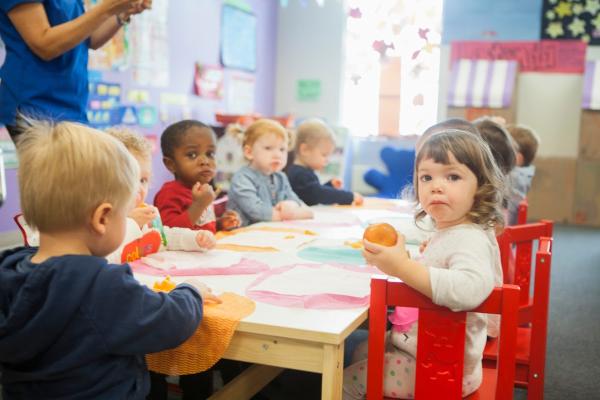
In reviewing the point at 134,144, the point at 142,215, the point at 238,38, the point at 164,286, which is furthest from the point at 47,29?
the point at 238,38

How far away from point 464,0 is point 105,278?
17.9 ft

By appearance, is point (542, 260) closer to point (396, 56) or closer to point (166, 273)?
point (166, 273)

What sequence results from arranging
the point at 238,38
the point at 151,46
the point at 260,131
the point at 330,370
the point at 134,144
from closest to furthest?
the point at 330,370
the point at 134,144
the point at 260,131
the point at 151,46
the point at 238,38

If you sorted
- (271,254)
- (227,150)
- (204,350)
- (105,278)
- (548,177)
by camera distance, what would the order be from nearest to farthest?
1. (105,278)
2. (204,350)
3. (271,254)
4. (227,150)
5. (548,177)

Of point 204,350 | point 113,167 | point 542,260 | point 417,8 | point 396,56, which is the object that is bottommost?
point 204,350

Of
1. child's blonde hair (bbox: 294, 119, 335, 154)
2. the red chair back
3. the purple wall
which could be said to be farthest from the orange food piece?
the purple wall

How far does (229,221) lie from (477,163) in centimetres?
108

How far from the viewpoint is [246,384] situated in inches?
60.8

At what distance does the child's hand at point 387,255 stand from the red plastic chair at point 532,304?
487 mm

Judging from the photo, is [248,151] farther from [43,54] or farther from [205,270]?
[205,270]

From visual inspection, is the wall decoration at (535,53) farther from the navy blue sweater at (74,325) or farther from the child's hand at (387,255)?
the navy blue sweater at (74,325)

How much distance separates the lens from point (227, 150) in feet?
13.5

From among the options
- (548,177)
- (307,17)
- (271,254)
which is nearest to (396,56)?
(307,17)

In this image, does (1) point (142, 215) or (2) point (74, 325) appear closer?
(2) point (74, 325)
